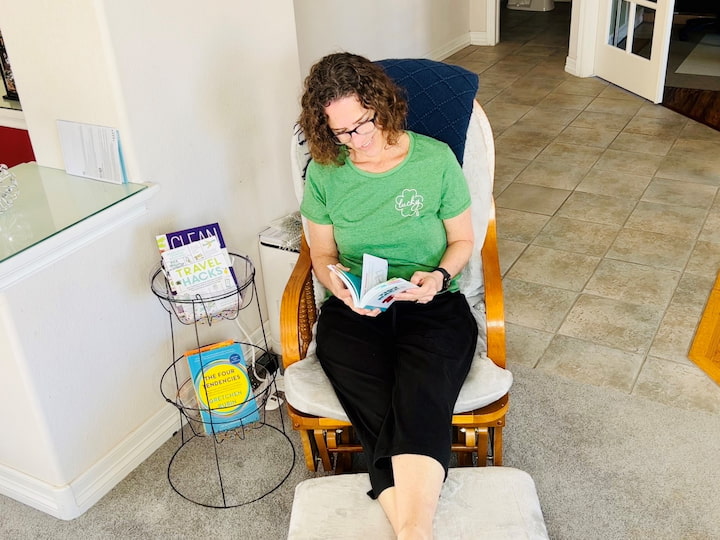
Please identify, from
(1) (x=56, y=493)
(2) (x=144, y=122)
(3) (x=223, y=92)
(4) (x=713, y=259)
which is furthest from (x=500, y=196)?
(1) (x=56, y=493)

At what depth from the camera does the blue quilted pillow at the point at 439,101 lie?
6.52ft

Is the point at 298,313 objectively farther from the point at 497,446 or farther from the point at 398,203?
the point at 497,446

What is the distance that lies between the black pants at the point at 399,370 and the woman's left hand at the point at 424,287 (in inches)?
3.3

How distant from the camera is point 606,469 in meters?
2.01

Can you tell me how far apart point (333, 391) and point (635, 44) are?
373cm

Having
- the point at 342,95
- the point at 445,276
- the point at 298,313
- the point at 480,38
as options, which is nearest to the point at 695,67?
the point at 480,38

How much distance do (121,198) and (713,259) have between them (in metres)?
2.26

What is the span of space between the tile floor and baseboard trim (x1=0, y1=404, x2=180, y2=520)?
44.7 inches

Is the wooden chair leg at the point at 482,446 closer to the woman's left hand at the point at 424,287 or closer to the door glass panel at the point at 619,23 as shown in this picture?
the woman's left hand at the point at 424,287

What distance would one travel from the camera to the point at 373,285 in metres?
1.81

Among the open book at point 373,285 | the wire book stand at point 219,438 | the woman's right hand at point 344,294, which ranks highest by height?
the open book at point 373,285

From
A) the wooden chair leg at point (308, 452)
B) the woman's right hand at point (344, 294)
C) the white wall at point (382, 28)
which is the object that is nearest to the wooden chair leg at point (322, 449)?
the wooden chair leg at point (308, 452)

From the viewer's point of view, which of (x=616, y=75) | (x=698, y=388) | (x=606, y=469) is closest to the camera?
(x=606, y=469)

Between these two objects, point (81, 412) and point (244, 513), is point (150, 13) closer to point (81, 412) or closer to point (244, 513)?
point (81, 412)
